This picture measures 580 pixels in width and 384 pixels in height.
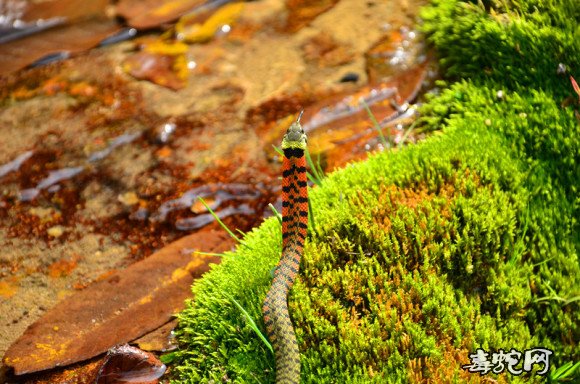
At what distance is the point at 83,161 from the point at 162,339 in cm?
197

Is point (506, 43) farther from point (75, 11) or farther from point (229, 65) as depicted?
point (75, 11)

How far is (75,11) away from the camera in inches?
265

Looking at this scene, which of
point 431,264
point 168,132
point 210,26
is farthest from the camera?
point 210,26

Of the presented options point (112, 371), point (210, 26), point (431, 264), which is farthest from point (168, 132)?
point (431, 264)

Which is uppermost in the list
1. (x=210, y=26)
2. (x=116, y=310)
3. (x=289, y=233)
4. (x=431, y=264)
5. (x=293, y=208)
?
(x=210, y=26)

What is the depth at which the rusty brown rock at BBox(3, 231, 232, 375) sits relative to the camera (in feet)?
11.3

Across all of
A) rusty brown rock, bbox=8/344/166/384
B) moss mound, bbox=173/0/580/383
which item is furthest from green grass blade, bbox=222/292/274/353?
rusty brown rock, bbox=8/344/166/384

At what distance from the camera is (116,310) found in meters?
3.69

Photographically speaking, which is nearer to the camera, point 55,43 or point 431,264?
point 431,264

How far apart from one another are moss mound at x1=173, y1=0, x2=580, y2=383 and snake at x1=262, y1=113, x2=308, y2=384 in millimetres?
68

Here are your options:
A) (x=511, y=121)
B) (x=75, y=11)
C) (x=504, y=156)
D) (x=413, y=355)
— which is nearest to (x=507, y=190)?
(x=504, y=156)

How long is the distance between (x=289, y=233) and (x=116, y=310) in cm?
122

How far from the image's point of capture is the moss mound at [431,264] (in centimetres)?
313

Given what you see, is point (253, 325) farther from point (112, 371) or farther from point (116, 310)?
point (116, 310)
